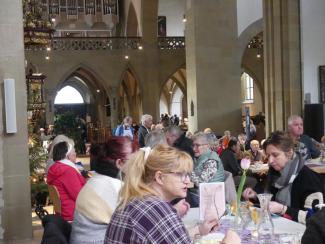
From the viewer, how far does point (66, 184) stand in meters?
5.20

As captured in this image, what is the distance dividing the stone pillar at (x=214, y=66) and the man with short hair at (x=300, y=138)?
6.87 m

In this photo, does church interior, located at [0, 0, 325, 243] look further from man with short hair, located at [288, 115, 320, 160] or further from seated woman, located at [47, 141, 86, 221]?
man with short hair, located at [288, 115, 320, 160]

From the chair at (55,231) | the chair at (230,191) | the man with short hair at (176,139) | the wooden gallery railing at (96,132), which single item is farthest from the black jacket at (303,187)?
the wooden gallery railing at (96,132)

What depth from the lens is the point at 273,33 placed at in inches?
446

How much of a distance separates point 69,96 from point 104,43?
559 inches

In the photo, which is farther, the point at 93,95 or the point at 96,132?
the point at 93,95

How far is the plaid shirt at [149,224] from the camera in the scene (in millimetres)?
2104

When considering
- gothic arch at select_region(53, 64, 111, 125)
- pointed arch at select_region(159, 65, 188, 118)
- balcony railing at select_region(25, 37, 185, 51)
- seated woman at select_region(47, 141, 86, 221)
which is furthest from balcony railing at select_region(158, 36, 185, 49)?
seated woman at select_region(47, 141, 86, 221)

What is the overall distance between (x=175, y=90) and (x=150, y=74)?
30.8ft

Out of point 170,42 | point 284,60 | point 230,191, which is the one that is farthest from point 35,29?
point 170,42

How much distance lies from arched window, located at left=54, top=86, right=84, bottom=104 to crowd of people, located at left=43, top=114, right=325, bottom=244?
98.3ft

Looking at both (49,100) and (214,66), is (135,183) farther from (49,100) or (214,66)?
(49,100)

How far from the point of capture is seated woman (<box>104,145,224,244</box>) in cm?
211

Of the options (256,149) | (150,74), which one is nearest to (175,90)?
(150,74)
